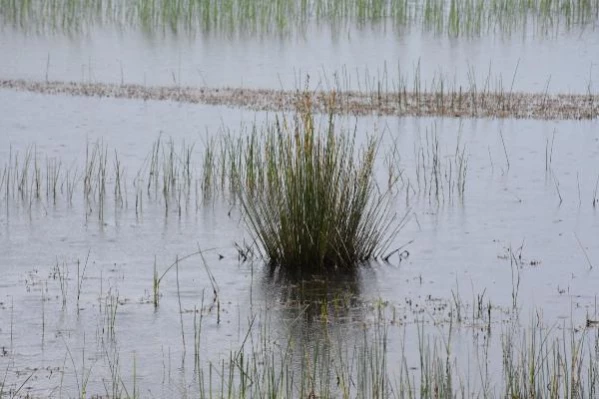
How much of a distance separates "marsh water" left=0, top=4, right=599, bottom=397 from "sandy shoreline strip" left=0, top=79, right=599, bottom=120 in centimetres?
56

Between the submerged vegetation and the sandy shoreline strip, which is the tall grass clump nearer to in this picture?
the sandy shoreline strip

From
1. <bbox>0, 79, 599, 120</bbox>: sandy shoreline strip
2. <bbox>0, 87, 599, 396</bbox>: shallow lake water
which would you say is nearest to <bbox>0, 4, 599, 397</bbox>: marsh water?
<bbox>0, 87, 599, 396</bbox>: shallow lake water

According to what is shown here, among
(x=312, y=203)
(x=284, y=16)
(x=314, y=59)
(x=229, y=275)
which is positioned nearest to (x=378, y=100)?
(x=314, y=59)

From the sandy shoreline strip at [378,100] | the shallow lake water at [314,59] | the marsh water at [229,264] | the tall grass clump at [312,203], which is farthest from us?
the shallow lake water at [314,59]

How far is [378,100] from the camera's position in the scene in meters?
18.0

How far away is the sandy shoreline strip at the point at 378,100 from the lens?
16.9 metres

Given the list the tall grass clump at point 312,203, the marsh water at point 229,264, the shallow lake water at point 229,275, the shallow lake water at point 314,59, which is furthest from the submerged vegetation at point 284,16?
the tall grass clump at point 312,203

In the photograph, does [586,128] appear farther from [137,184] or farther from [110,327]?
[110,327]

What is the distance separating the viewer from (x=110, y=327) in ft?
22.6

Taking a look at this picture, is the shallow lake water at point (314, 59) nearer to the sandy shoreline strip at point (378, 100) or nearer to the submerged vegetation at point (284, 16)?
the sandy shoreline strip at point (378, 100)

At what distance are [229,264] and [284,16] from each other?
21615 mm

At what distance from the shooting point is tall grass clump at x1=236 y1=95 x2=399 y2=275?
325 inches

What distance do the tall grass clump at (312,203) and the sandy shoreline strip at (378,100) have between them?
7349 mm

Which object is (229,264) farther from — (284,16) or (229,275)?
(284,16)
